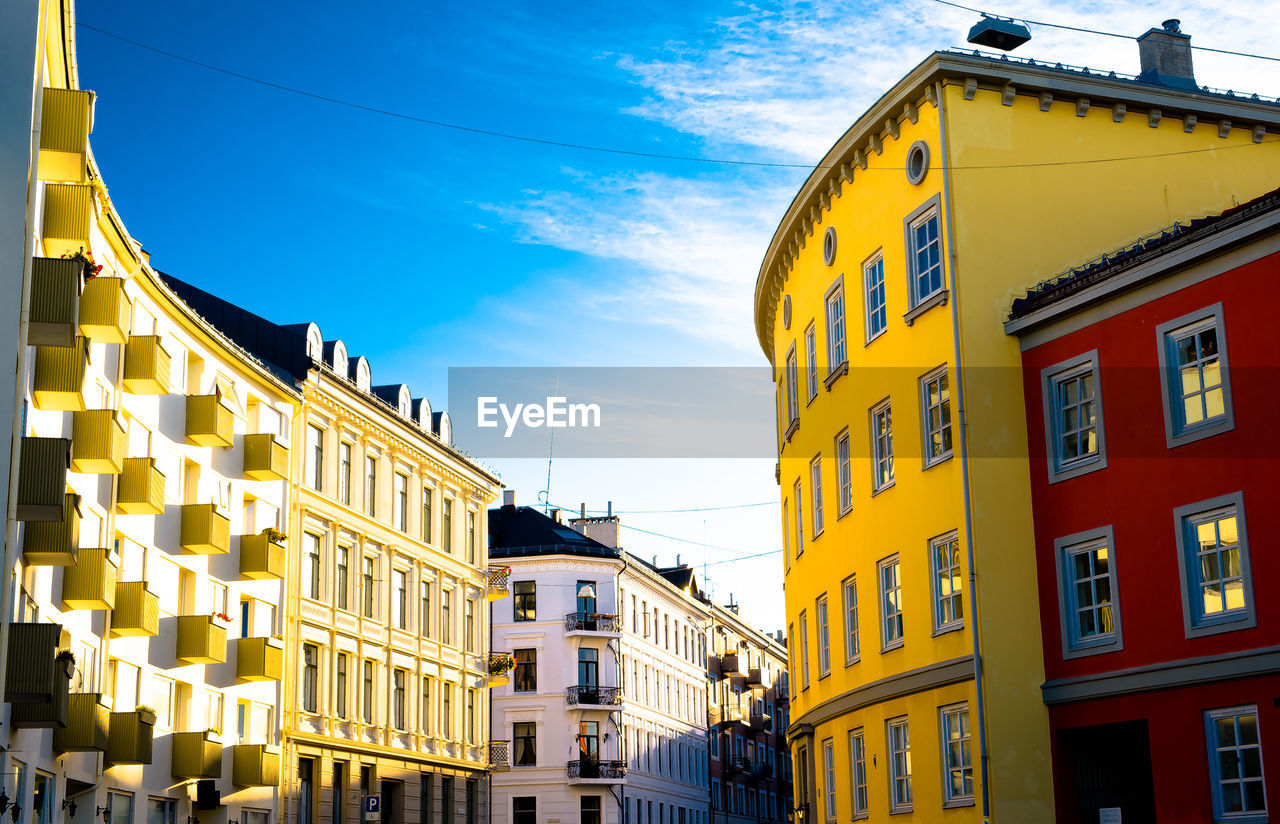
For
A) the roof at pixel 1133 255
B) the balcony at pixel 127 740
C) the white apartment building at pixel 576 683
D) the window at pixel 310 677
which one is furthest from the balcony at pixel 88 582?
the white apartment building at pixel 576 683

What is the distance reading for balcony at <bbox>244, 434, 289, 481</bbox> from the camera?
43.2m

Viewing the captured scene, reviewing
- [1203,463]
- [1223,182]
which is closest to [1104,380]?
[1203,463]

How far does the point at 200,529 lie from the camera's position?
128 ft

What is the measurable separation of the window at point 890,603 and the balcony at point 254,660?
19.0 meters

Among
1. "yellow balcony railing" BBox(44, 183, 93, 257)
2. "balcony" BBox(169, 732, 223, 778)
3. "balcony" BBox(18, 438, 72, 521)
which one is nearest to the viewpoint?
"balcony" BBox(18, 438, 72, 521)

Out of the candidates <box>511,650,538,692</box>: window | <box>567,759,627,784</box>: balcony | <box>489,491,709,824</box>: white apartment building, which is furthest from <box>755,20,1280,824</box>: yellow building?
<box>511,650,538,692</box>: window

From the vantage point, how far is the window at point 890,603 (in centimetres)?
3064

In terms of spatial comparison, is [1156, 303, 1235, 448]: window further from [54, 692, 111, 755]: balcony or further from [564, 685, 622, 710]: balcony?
[564, 685, 622, 710]: balcony

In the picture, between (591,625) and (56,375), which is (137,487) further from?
(591,625)

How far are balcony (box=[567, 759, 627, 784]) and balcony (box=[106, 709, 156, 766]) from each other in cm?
3979

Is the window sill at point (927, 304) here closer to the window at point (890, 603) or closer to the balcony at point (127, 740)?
the window at point (890, 603)

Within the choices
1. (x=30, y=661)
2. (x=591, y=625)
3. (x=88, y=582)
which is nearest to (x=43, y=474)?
(x=30, y=661)

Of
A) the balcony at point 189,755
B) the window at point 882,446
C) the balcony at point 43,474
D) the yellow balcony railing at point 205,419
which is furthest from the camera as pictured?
A: the yellow balcony railing at point 205,419

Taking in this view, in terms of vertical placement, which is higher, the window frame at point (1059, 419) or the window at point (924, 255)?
the window at point (924, 255)
